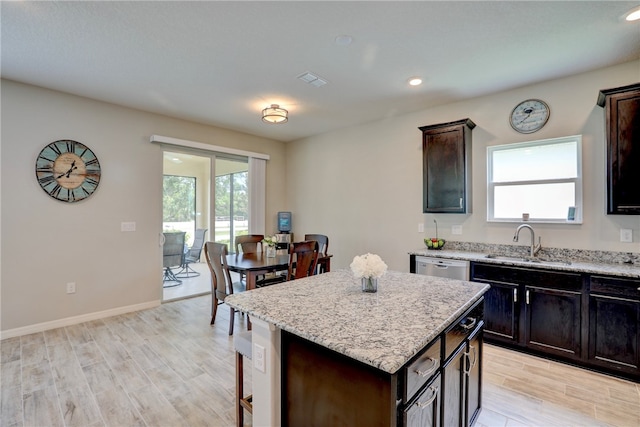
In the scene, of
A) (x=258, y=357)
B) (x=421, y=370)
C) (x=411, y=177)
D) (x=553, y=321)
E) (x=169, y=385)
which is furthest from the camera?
(x=411, y=177)

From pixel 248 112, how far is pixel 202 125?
3.43ft

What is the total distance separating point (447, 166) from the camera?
3.72 m

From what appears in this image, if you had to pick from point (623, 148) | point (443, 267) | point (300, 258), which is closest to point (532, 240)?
point (443, 267)

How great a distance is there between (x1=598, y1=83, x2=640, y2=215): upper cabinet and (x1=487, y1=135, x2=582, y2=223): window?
0.40 metres

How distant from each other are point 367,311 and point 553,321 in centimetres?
239

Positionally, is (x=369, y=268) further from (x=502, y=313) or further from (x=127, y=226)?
(x=127, y=226)

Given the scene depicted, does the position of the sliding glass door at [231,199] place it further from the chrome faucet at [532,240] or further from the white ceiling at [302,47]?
the chrome faucet at [532,240]

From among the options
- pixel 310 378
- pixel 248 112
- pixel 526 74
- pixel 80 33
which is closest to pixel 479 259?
pixel 526 74

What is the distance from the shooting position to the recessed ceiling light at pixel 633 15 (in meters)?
2.17

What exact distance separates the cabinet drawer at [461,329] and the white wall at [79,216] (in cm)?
423

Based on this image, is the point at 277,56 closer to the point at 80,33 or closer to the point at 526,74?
the point at 80,33

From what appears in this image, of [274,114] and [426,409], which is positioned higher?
[274,114]

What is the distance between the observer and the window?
3.18m

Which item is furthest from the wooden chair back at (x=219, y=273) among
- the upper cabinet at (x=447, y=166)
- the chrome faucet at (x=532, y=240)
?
the chrome faucet at (x=532, y=240)
